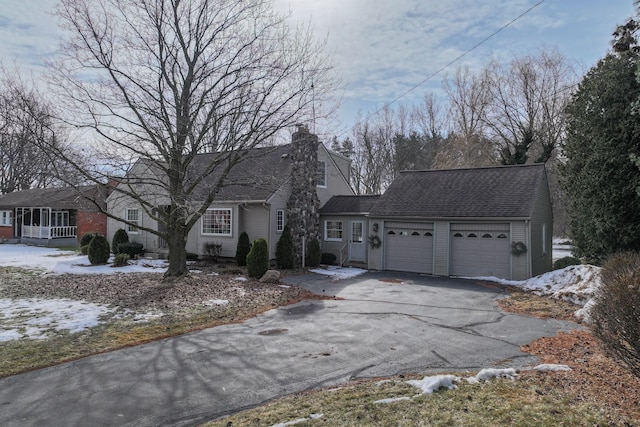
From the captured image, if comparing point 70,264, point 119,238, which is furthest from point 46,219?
point 70,264

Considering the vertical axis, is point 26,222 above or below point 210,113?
below

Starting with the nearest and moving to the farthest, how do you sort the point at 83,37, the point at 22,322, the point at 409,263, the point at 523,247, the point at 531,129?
the point at 22,322
the point at 83,37
the point at 523,247
the point at 409,263
the point at 531,129

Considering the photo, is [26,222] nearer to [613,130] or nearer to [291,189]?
[291,189]

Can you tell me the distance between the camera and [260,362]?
6074mm

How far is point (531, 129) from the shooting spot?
28.6 metres

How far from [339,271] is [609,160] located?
10513 mm

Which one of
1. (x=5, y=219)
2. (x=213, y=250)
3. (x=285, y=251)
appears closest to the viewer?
(x=285, y=251)

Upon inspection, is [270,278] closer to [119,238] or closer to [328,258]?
[328,258]

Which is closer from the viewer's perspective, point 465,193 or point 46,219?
point 465,193

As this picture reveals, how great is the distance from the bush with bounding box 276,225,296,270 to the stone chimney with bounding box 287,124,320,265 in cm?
79

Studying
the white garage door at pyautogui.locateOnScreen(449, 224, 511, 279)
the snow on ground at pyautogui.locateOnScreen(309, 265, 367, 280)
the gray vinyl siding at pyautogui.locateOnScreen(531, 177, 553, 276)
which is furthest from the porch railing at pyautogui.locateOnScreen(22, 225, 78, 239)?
the gray vinyl siding at pyautogui.locateOnScreen(531, 177, 553, 276)

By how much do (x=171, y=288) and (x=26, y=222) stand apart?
2527cm

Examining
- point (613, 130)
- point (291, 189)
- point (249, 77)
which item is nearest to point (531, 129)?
point (613, 130)

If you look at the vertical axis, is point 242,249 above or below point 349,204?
below
